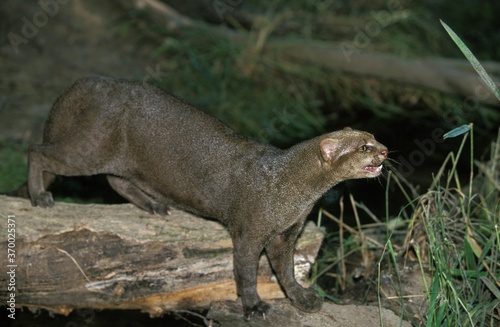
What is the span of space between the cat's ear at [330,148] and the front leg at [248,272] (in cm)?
78

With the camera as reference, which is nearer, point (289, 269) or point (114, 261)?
point (114, 261)

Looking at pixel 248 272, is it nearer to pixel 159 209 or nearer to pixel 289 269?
pixel 289 269

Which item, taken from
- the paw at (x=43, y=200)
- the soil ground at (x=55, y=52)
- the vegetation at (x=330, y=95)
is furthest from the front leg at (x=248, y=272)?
the soil ground at (x=55, y=52)

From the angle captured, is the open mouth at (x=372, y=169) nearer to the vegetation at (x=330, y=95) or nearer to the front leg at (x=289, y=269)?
the front leg at (x=289, y=269)

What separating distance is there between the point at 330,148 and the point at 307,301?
1.12m

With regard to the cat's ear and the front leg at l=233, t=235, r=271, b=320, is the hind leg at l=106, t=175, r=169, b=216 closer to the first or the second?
the front leg at l=233, t=235, r=271, b=320

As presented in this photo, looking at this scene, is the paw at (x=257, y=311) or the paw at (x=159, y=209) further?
the paw at (x=159, y=209)

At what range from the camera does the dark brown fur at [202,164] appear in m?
5.46

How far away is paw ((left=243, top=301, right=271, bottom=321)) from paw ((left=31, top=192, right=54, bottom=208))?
5.44 feet

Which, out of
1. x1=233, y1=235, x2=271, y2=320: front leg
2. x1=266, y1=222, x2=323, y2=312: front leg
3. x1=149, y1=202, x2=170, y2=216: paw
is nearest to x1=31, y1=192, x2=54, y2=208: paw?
x1=149, y1=202, x2=170, y2=216: paw

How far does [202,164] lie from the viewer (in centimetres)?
584

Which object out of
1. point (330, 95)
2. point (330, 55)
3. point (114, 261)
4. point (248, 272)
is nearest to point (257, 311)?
point (248, 272)

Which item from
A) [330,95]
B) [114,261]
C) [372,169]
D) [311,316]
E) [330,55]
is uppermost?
[372,169]

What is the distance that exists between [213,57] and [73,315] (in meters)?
5.49
